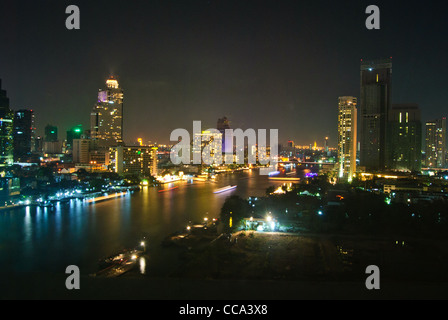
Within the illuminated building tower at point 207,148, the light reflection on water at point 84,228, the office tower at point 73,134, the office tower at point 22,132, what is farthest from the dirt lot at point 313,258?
the office tower at point 73,134

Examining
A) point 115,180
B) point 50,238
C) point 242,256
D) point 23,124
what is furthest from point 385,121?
point 23,124

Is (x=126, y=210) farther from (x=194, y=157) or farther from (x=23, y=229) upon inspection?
(x=194, y=157)

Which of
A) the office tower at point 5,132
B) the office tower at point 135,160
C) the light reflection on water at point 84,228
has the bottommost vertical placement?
the light reflection on water at point 84,228

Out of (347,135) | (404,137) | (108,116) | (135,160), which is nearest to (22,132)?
(108,116)

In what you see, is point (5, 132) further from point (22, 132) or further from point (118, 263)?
point (118, 263)

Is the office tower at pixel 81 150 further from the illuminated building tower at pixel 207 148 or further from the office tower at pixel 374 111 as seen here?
the office tower at pixel 374 111
